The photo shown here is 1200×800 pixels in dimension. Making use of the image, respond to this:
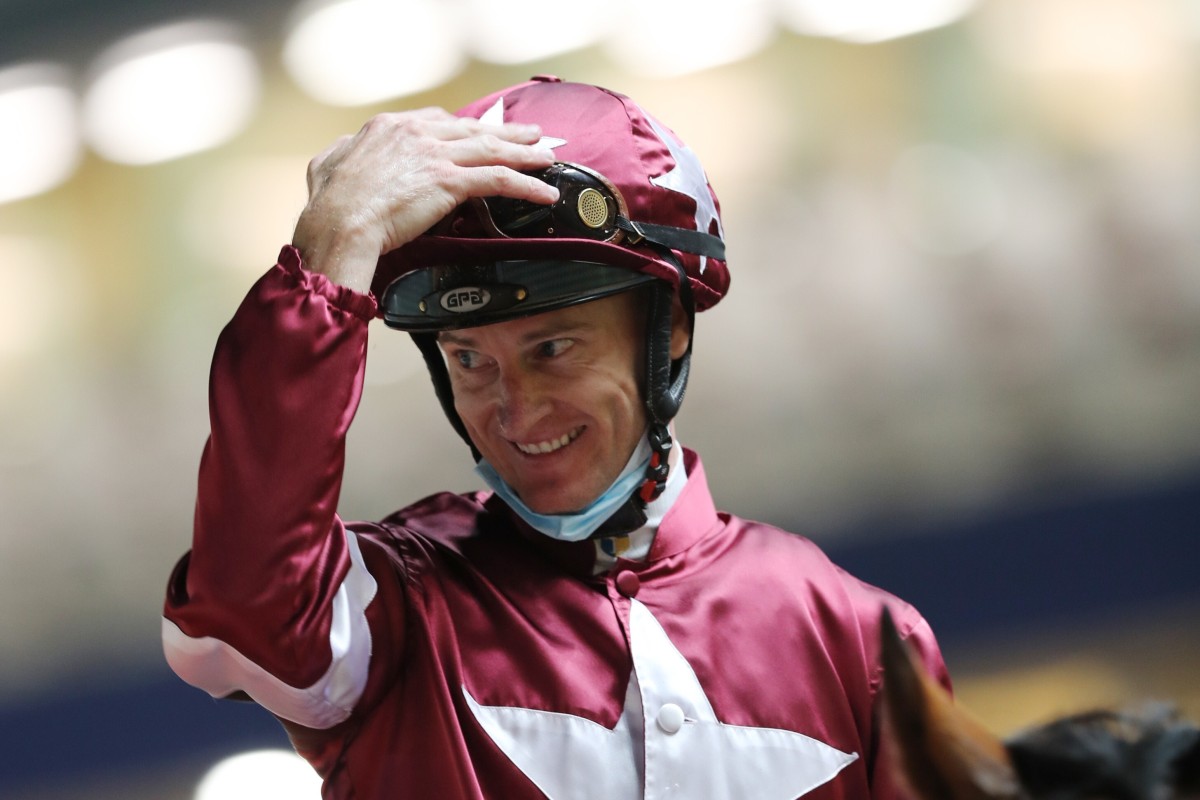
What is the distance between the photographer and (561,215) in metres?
1.44

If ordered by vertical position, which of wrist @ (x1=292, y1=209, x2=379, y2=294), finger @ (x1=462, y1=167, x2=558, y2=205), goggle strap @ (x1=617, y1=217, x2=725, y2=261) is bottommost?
goggle strap @ (x1=617, y1=217, x2=725, y2=261)

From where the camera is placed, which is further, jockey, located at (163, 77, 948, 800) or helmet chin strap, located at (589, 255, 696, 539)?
helmet chin strap, located at (589, 255, 696, 539)

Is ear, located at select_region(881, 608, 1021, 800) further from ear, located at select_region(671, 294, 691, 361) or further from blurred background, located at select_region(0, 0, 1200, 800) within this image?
blurred background, located at select_region(0, 0, 1200, 800)

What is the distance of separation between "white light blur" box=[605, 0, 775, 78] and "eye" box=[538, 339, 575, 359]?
233cm

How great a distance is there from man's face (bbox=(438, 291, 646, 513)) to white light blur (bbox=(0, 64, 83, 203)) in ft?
9.70

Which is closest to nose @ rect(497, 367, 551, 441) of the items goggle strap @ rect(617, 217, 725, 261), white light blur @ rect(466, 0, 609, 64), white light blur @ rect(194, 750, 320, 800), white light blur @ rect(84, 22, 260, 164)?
goggle strap @ rect(617, 217, 725, 261)

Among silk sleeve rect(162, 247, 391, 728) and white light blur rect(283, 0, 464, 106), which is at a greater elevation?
white light blur rect(283, 0, 464, 106)

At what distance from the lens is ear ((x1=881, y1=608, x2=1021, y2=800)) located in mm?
806

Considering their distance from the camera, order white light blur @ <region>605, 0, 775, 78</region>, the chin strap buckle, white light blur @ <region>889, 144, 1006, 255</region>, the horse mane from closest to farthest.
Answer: the horse mane → the chin strap buckle → white light blur @ <region>889, 144, 1006, 255</region> → white light blur @ <region>605, 0, 775, 78</region>

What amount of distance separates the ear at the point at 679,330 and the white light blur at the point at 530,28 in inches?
89.0

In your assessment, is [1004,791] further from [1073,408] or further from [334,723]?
[1073,408]

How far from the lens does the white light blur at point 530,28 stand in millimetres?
3744

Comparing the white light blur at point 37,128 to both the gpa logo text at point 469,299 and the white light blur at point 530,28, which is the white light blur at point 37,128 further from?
the gpa logo text at point 469,299

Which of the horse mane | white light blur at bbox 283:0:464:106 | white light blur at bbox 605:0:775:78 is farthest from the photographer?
white light blur at bbox 283:0:464:106
